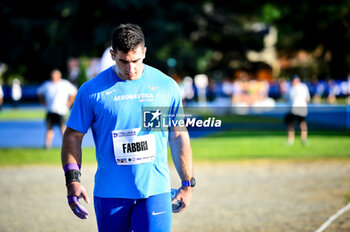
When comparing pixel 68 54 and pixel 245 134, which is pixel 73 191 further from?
pixel 68 54

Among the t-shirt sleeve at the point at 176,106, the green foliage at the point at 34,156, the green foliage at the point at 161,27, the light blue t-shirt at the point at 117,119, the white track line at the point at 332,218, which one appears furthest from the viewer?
the green foliage at the point at 161,27

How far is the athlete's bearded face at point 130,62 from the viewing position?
3.56m

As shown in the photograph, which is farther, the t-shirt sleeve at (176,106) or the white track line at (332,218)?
the white track line at (332,218)

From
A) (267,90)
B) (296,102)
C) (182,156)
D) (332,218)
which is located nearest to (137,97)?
(182,156)

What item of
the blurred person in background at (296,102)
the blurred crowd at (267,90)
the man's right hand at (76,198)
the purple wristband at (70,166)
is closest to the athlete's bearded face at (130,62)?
the purple wristband at (70,166)

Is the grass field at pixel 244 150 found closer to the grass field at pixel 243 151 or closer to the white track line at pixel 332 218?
the grass field at pixel 243 151

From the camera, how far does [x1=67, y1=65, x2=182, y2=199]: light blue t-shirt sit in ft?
11.9

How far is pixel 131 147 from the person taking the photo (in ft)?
12.0

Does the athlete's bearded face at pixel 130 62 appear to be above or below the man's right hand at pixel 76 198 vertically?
above

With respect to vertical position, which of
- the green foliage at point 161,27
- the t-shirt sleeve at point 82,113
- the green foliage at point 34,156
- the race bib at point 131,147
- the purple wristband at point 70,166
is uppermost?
the green foliage at point 161,27

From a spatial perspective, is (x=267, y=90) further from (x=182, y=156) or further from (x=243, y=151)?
(x=182, y=156)

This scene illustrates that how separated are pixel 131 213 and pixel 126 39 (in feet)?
3.98

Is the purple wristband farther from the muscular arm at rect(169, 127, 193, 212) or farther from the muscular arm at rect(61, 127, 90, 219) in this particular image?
the muscular arm at rect(169, 127, 193, 212)

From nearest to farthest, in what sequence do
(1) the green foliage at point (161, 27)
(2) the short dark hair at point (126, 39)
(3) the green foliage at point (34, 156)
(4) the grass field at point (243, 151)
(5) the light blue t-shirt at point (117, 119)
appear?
(2) the short dark hair at point (126, 39) < (5) the light blue t-shirt at point (117, 119) < (3) the green foliage at point (34, 156) < (4) the grass field at point (243, 151) < (1) the green foliage at point (161, 27)
